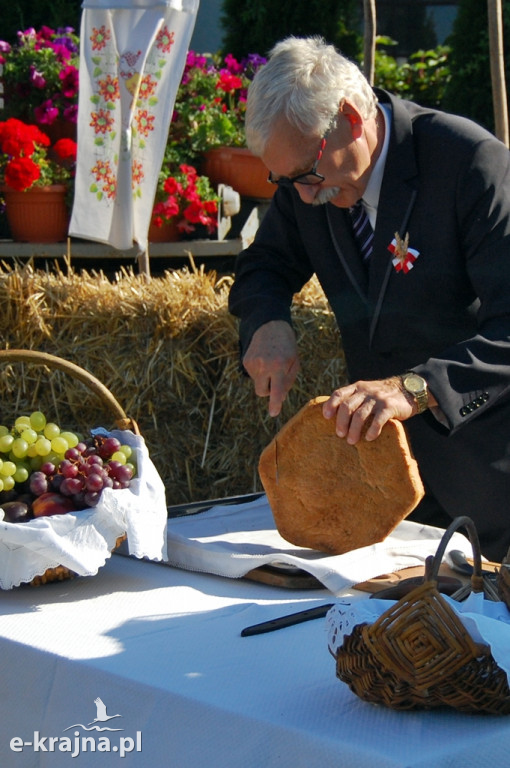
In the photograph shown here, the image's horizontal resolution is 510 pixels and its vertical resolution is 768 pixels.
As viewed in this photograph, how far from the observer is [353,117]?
6.53 feet

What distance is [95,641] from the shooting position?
1.43m

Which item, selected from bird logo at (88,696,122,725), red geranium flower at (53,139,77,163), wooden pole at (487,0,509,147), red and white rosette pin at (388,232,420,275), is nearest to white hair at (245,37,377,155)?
red and white rosette pin at (388,232,420,275)

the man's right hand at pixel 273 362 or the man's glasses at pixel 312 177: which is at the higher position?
the man's glasses at pixel 312 177

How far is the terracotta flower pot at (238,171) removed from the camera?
16.6 feet

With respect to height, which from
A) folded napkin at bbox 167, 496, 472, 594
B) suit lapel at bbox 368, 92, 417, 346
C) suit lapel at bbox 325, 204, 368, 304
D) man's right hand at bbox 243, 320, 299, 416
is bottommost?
folded napkin at bbox 167, 496, 472, 594

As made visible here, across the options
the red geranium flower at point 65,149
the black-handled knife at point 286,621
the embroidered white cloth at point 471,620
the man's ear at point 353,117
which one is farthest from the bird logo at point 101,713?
the red geranium flower at point 65,149

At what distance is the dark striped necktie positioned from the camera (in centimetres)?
223

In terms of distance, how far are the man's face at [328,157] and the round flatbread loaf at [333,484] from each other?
52 centimetres

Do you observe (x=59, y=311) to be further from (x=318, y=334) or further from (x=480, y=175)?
(x=480, y=175)

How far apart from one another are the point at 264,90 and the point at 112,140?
198 centimetres

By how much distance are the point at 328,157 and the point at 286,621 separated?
3.22ft

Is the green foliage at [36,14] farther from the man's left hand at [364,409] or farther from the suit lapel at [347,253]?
the man's left hand at [364,409]

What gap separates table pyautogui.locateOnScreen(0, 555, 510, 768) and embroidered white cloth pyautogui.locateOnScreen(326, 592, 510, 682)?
95mm

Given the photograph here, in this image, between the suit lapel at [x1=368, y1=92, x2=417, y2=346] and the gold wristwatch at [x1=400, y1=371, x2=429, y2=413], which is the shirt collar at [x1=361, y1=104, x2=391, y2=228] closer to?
the suit lapel at [x1=368, y1=92, x2=417, y2=346]
